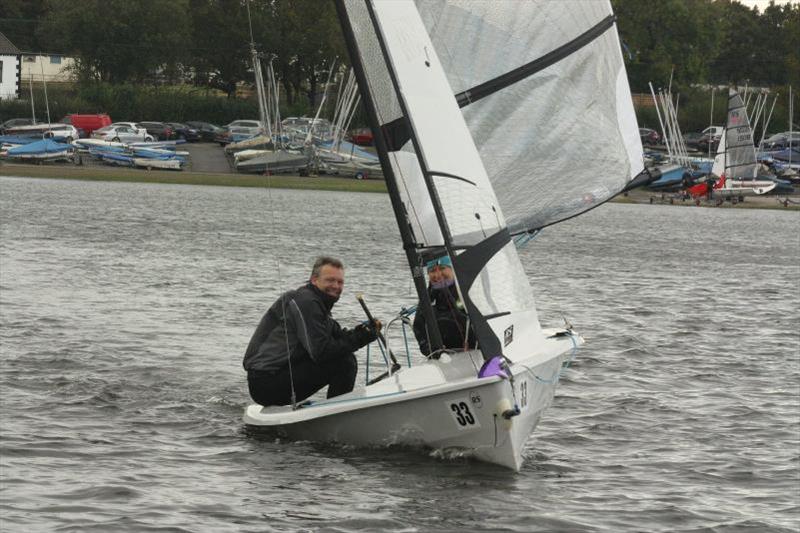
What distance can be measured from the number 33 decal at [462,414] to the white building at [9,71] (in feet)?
269

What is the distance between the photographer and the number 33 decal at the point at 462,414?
10859 mm

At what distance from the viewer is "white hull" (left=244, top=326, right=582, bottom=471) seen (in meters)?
10.8

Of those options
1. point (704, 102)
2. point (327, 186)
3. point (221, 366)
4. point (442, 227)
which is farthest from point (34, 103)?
point (442, 227)

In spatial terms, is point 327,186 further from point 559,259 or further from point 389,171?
point 389,171

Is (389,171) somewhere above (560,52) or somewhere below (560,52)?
below

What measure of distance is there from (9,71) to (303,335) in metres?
82.3

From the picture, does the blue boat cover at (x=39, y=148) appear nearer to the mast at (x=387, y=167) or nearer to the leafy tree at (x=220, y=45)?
the leafy tree at (x=220, y=45)

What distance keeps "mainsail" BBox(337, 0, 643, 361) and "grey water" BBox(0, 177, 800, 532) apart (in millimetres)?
1364

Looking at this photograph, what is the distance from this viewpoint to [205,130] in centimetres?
7900

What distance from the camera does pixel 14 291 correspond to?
75.3 ft

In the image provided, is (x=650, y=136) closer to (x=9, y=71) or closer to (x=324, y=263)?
(x=9, y=71)

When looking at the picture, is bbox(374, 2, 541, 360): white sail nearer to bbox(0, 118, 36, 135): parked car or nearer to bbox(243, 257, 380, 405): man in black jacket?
bbox(243, 257, 380, 405): man in black jacket

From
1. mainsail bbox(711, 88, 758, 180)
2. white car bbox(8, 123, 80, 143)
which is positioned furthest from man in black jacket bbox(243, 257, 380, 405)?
white car bbox(8, 123, 80, 143)

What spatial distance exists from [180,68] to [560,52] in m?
82.1
